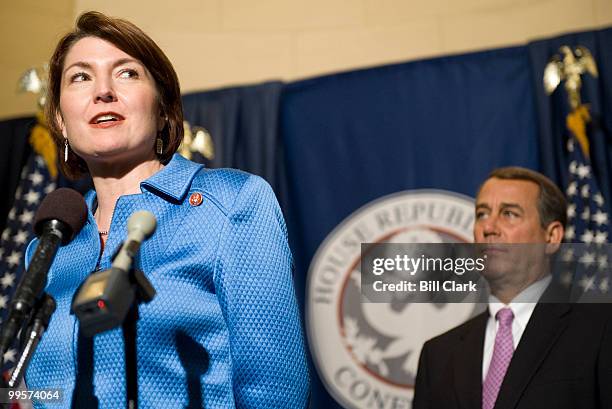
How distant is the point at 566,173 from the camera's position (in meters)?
4.11

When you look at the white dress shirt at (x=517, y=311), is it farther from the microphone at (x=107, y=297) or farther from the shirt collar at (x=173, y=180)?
the microphone at (x=107, y=297)

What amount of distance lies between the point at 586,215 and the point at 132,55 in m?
2.79

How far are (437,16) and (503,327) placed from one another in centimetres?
240

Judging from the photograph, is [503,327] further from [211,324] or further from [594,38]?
[211,324]

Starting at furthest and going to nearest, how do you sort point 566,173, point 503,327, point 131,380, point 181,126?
point 566,173 < point 503,327 < point 181,126 < point 131,380

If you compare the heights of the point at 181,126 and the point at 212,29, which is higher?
the point at 212,29

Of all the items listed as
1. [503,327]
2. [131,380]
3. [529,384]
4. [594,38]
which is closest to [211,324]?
[131,380]

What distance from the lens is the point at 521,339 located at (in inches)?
123

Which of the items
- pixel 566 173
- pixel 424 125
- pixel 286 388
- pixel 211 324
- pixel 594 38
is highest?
pixel 594 38

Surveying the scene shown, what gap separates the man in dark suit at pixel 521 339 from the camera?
2.94 metres

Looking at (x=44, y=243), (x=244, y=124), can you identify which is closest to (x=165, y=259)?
(x=44, y=243)

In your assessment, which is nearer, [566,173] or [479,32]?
[566,173]

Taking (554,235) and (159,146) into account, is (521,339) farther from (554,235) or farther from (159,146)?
(159,146)

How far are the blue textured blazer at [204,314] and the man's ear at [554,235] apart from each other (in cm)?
241
